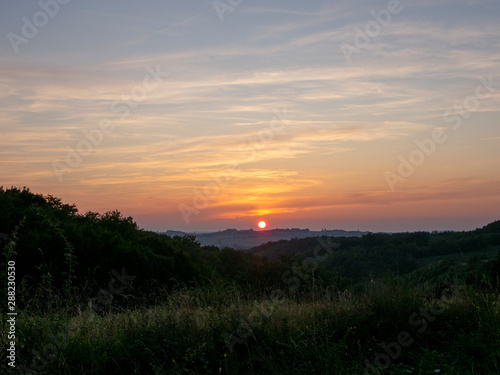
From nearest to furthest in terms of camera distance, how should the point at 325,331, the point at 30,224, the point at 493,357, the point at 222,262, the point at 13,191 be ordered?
the point at 493,357, the point at 325,331, the point at 30,224, the point at 13,191, the point at 222,262

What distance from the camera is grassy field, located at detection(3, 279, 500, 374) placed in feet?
18.6

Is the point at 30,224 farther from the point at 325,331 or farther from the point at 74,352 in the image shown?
the point at 325,331

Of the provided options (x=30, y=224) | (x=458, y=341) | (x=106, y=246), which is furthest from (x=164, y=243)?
(x=458, y=341)

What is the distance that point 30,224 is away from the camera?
15.0 m

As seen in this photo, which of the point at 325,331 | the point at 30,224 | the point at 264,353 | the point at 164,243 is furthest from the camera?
the point at 164,243

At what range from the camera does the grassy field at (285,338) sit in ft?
18.6

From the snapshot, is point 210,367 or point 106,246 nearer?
point 210,367

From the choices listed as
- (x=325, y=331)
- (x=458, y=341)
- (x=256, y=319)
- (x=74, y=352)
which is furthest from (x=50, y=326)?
(x=458, y=341)

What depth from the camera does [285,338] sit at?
6.30 metres

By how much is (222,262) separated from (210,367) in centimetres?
2001

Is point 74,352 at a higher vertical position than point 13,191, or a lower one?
lower

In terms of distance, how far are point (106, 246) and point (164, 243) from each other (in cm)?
392

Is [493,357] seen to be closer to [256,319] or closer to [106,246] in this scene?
[256,319]

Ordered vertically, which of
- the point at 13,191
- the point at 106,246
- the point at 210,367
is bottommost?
the point at 210,367
